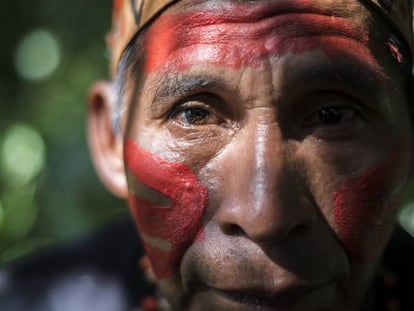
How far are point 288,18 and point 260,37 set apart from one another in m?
0.09

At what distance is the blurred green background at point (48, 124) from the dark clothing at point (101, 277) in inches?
35.4

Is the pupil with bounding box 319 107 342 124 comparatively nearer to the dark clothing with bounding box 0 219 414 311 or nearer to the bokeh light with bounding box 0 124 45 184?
the dark clothing with bounding box 0 219 414 311

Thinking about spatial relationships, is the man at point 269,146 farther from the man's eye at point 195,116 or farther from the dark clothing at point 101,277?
the dark clothing at point 101,277

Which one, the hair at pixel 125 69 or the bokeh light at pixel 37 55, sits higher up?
the hair at pixel 125 69

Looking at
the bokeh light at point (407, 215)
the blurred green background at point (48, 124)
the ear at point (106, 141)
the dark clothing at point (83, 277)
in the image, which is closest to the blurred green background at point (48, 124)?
the blurred green background at point (48, 124)

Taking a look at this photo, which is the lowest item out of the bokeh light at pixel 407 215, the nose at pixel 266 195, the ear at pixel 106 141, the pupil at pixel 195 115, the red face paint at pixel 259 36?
the bokeh light at pixel 407 215

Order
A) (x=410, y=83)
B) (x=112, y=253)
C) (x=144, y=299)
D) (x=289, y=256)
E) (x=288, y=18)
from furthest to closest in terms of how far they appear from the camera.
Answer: (x=112, y=253), (x=144, y=299), (x=410, y=83), (x=288, y=18), (x=289, y=256)

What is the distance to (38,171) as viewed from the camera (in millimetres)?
3945

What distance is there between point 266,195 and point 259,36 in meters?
0.39

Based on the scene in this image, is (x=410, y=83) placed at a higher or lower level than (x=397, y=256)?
higher

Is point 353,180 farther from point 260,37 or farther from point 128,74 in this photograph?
point 128,74

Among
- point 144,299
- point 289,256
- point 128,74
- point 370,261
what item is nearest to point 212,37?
point 128,74

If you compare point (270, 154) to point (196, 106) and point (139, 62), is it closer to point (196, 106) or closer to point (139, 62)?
point (196, 106)

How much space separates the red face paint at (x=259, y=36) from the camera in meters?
1.85
